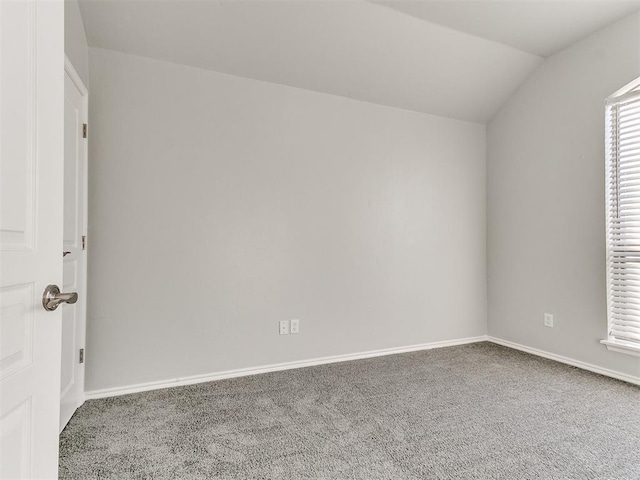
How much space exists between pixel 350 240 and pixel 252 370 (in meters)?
1.43

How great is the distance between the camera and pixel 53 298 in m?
0.87

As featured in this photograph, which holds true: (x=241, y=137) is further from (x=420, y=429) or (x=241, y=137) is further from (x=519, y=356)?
(x=519, y=356)

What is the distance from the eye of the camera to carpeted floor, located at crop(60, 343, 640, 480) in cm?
163

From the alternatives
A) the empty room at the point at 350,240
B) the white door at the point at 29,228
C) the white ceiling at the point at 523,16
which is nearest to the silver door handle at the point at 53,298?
the white door at the point at 29,228

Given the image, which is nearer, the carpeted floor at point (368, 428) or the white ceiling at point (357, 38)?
the carpeted floor at point (368, 428)

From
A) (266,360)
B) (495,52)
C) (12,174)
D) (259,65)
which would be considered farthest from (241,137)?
Result: (495,52)

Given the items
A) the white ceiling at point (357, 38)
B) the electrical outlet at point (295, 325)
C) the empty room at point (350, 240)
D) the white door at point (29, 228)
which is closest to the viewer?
the white door at point (29, 228)

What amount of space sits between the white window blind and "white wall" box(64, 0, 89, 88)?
394cm

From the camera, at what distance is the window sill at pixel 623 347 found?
8.64ft

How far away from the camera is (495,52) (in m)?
3.16

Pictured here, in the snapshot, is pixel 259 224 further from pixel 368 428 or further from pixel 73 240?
pixel 368 428

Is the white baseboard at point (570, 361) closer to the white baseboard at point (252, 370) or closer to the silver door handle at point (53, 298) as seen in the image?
the white baseboard at point (252, 370)

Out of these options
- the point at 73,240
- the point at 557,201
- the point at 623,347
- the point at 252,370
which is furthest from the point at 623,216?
the point at 73,240

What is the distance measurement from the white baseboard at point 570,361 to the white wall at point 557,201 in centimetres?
4
